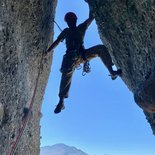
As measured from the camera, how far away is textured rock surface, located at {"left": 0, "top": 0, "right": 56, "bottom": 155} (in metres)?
6.32

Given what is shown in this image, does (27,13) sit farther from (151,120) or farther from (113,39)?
(151,120)

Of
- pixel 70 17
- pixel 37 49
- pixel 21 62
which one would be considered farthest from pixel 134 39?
Result: pixel 37 49

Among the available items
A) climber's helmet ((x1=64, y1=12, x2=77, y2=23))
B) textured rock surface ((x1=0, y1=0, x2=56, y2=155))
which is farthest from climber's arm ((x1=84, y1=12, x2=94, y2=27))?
textured rock surface ((x1=0, y1=0, x2=56, y2=155))

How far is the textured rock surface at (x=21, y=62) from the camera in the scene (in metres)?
6.32

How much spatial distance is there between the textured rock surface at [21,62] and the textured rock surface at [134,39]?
60.4 inches

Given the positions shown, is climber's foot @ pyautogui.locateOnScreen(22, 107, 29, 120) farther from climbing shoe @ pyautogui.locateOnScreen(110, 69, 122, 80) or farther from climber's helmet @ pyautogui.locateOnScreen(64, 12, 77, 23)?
climber's helmet @ pyautogui.locateOnScreen(64, 12, 77, 23)

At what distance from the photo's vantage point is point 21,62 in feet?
24.4

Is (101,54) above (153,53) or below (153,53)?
above

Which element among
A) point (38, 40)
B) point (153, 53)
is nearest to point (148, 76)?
point (153, 53)

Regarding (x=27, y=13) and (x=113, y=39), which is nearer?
(x=27, y=13)

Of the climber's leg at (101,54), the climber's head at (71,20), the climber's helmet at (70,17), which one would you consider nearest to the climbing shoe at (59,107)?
the climber's leg at (101,54)

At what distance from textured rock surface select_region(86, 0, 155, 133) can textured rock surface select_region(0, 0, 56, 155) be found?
153 centimetres

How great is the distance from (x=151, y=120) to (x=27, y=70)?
10.4 feet

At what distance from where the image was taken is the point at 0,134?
249 inches
